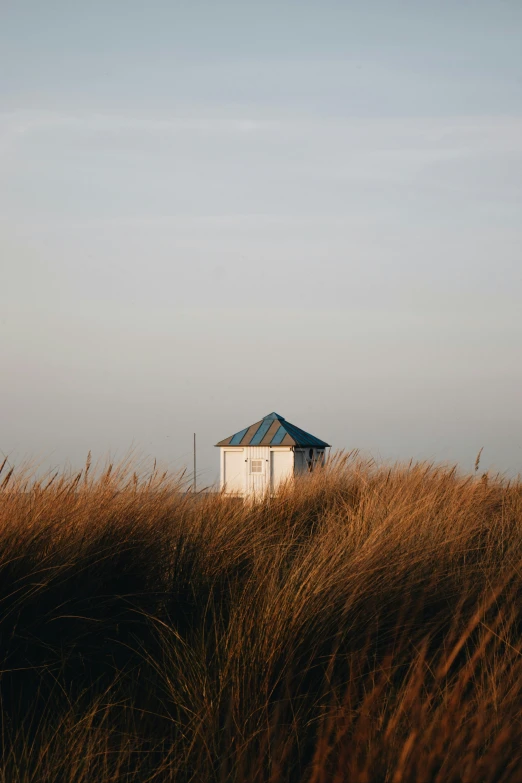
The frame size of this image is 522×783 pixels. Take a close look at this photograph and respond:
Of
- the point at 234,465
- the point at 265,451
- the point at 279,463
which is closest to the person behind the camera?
the point at 279,463

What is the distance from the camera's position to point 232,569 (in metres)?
4.30

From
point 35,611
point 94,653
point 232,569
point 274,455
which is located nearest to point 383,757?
point 94,653

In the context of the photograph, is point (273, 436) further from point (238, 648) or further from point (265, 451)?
point (238, 648)

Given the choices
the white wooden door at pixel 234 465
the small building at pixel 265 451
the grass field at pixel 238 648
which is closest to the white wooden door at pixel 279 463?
the small building at pixel 265 451

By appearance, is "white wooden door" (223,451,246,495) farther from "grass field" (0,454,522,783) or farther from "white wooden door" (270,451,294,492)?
"grass field" (0,454,522,783)

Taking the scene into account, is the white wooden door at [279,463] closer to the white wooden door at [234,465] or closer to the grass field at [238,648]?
the white wooden door at [234,465]

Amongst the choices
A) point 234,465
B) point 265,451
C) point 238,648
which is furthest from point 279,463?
point 238,648

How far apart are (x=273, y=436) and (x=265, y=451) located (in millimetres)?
425

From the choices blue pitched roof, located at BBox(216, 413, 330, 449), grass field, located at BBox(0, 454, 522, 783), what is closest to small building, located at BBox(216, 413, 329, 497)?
blue pitched roof, located at BBox(216, 413, 330, 449)

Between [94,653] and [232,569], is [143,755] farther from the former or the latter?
[232,569]

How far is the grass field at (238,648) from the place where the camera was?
242 cm

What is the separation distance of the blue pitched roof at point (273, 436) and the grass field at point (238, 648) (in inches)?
586

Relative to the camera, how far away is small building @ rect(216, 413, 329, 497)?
20.0 m

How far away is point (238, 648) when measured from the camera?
2.97 m
